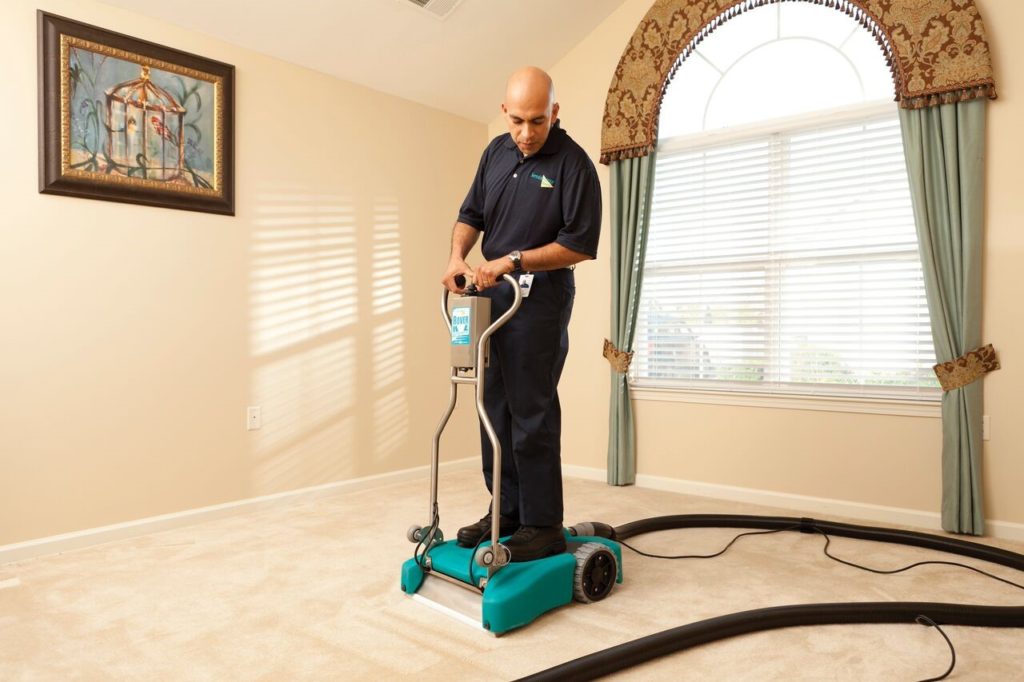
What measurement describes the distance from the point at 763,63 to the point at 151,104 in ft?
9.94

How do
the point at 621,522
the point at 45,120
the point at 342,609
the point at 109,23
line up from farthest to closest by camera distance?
the point at 621,522 → the point at 109,23 → the point at 45,120 → the point at 342,609

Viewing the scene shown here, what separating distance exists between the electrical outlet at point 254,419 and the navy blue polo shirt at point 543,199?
1714mm

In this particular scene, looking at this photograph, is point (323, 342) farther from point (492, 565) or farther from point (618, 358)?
point (492, 565)

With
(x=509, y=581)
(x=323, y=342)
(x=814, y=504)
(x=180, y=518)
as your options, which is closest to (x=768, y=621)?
(x=509, y=581)

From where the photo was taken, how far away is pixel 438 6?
3656 mm

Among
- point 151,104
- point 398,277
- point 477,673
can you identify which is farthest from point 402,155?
point 477,673

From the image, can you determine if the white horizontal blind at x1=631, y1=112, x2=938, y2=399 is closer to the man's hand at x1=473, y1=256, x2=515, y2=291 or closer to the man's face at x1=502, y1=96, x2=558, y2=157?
the man's face at x1=502, y1=96, x2=558, y2=157

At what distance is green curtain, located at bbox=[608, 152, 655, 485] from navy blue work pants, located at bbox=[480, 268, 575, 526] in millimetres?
1921

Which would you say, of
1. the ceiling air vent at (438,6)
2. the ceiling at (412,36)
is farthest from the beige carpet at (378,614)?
the ceiling air vent at (438,6)

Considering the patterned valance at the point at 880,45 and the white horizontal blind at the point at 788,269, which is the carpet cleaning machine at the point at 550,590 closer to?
the white horizontal blind at the point at 788,269

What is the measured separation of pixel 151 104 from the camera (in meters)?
3.09

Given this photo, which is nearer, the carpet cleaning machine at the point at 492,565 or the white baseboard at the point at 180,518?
the carpet cleaning machine at the point at 492,565

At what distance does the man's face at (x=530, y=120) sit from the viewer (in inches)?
82.6

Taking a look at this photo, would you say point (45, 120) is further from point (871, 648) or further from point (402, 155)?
point (871, 648)
